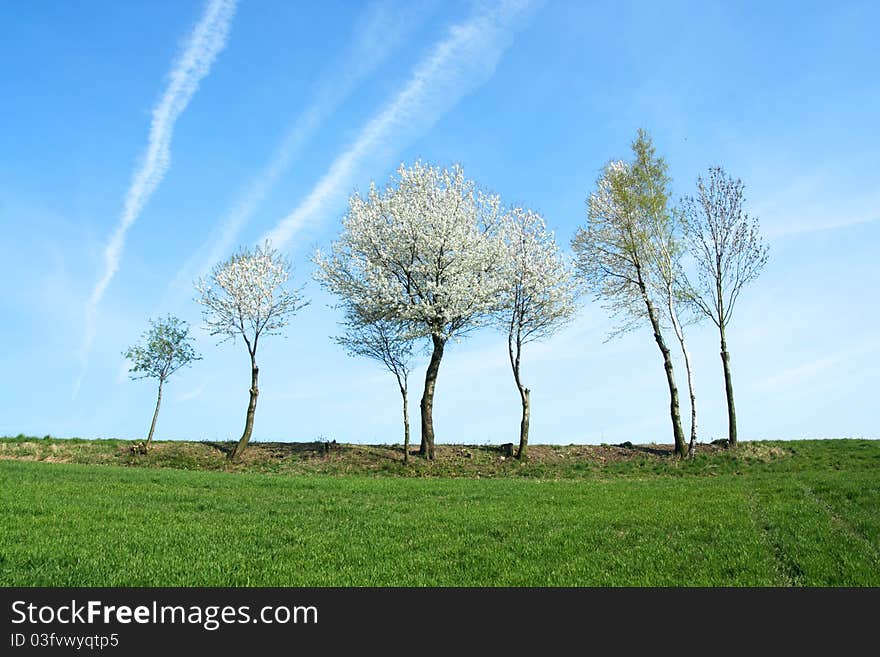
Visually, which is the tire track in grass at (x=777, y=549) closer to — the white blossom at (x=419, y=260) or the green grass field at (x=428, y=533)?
the green grass field at (x=428, y=533)

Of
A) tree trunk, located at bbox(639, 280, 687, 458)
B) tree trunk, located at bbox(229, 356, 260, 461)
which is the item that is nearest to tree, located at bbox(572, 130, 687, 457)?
tree trunk, located at bbox(639, 280, 687, 458)

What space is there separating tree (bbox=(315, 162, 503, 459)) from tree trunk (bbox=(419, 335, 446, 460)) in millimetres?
52

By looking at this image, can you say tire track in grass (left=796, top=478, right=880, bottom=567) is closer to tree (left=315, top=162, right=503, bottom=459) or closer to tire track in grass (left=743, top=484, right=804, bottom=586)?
tire track in grass (left=743, top=484, right=804, bottom=586)

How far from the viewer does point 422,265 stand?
3412 cm

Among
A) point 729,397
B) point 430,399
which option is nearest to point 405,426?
point 430,399

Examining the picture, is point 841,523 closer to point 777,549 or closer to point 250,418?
point 777,549

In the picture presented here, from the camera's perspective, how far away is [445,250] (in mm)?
34312

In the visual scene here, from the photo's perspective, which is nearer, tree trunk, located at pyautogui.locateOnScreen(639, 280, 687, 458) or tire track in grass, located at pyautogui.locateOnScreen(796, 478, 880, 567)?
tire track in grass, located at pyautogui.locateOnScreen(796, 478, 880, 567)

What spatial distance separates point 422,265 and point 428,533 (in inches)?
883

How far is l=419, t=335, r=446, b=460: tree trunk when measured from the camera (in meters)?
33.5

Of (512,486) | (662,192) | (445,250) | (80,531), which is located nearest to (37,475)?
(80,531)
